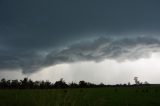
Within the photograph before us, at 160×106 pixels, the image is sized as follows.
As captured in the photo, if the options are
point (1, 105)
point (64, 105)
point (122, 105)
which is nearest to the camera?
point (64, 105)

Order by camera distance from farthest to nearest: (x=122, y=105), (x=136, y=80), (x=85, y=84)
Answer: (x=136, y=80) < (x=85, y=84) < (x=122, y=105)

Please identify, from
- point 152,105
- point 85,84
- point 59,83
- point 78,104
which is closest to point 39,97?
point 78,104

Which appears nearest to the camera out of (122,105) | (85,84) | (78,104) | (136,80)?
(78,104)

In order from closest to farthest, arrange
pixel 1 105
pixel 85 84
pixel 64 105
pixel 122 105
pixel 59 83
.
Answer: pixel 64 105 → pixel 1 105 → pixel 122 105 → pixel 59 83 → pixel 85 84

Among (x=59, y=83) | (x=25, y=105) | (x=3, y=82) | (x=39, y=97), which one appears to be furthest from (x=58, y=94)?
(x=3, y=82)

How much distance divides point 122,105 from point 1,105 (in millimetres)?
9542

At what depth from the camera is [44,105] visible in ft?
44.5

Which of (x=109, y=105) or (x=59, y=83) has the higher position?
(x=59, y=83)

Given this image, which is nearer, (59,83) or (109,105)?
(109,105)

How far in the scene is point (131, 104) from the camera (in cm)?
2642

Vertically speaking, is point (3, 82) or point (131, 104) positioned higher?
point (3, 82)

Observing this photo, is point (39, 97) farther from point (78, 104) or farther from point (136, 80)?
point (136, 80)

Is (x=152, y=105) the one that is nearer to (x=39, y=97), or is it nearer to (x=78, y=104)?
(x=78, y=104)

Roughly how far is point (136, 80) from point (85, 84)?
18233mm
